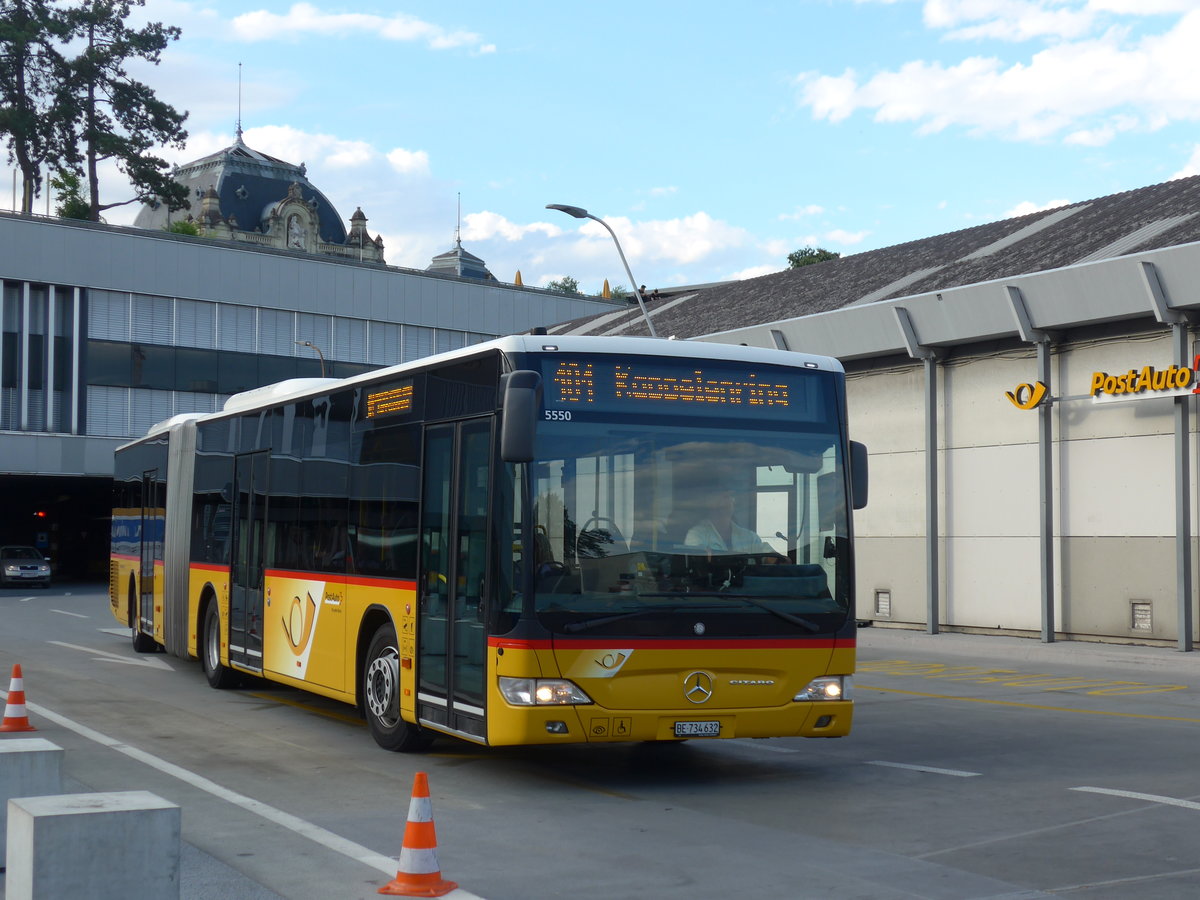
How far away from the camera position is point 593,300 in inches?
2972

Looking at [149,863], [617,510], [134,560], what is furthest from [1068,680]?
[149,863]

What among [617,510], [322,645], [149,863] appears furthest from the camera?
[322,645]

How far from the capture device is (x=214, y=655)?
56.2 feet

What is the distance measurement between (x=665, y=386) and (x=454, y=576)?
6.68 feet

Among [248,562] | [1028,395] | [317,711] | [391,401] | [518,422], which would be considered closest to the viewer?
[518,422]

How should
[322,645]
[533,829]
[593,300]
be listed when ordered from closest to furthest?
1. [533,829]
2. [322,645]
3. [593,300]

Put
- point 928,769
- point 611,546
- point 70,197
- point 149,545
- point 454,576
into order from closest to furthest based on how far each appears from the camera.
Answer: point 611,546 < point 454,576 < point 928,769 < point 149,545 < point 70,197

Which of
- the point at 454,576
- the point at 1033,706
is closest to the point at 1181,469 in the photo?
the point at 1033,706

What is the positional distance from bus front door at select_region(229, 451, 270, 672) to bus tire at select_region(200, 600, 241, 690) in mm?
594

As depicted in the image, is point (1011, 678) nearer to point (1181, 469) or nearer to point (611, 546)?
point (1181, 469)

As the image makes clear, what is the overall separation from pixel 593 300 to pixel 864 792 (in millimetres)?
66296

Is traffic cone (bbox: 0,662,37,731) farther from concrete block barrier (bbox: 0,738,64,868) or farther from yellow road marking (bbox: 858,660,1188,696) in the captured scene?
yellow road marking (bbox: 858,660,1188,696)

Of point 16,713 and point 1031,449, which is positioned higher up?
point 1031,449

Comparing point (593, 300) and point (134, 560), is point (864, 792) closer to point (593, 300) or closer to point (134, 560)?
point (134, 560)
